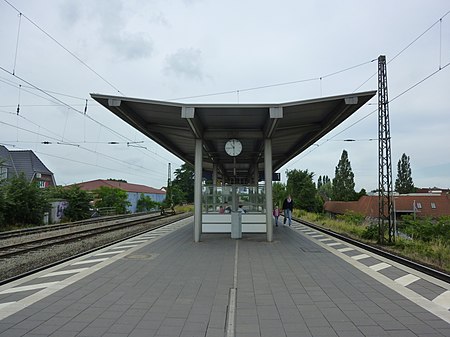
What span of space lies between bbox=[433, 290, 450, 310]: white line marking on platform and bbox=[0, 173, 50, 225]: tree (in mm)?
23206

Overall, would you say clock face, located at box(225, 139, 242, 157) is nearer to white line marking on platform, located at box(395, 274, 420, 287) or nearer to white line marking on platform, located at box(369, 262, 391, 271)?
white line marking on platform, located at box(369, 262, 391, 271)

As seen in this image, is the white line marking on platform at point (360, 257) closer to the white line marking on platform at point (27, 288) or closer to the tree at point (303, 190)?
the white line marking on platform at point (27, 288)

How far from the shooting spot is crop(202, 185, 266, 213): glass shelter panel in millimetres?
14547

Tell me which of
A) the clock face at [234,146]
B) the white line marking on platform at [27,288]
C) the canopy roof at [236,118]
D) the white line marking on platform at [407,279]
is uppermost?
the canopy roof at [236,118]

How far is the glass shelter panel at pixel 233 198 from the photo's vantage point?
14547 millimetres

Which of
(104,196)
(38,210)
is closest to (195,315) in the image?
(38,210)

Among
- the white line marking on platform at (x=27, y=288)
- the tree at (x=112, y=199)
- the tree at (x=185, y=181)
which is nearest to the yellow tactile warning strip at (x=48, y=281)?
the white line marking on platform at (x=27, y=288)

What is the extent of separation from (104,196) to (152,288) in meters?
40.0

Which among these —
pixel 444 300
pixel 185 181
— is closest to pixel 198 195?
pixel 444 300

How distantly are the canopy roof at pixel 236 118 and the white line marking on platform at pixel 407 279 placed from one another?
214 inches

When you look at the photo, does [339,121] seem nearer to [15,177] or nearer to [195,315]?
[195,315]

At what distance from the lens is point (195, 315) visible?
4.89 meters

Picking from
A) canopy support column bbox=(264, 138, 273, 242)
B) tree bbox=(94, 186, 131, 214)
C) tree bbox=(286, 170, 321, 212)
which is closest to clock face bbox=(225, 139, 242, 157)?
canopy support column bbox=(264, 138, 273, 242)

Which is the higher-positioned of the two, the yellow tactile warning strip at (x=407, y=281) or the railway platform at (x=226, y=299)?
the yellow tactile warning strip at (x=407, y=281)
